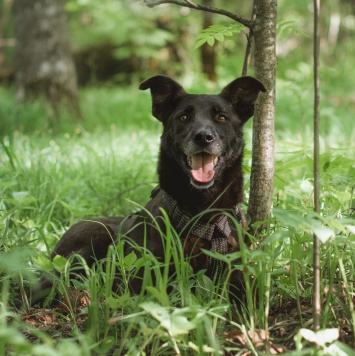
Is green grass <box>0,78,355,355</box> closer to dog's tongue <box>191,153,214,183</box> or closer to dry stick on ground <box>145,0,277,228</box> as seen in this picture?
dry stick on ground <box>145,0,277,228</box>

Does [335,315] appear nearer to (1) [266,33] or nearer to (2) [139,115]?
(1) [266,33]

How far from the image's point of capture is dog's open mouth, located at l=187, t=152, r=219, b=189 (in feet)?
9.54

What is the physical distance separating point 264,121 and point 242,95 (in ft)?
1.34

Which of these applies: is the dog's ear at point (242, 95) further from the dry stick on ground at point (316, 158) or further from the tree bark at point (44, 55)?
the tree bark at point (44, 55)

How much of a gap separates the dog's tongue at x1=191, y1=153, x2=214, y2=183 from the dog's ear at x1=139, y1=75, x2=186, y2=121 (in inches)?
21.9

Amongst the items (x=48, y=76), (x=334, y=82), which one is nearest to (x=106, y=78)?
(x=334, y=82)

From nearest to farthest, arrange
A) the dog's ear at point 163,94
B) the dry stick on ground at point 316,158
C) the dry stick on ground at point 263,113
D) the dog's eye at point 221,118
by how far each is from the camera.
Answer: the dry stick on ground at point 316,158, the dry stick on ground at point 263,113, the dog's eye at point 221,118, the dog's ear at point 163,94

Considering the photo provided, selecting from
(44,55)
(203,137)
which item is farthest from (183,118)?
(44,55)

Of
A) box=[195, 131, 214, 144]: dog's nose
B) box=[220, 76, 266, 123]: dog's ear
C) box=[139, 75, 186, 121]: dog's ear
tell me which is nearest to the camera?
box=[195, 131, 214, 144]: dog's nose

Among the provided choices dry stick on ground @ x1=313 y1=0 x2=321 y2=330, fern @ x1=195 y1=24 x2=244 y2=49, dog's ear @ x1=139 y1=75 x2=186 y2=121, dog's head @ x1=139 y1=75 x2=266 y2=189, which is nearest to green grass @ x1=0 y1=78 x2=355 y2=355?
dry stick on ground @ x1=313 y1=0 x2=321 y2=330

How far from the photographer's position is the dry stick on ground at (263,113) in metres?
2.79

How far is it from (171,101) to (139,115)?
5303mm

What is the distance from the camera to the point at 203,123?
306 centimetres

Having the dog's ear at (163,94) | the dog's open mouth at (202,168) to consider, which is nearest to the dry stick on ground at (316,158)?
the dog's open mouth at (202,168)
